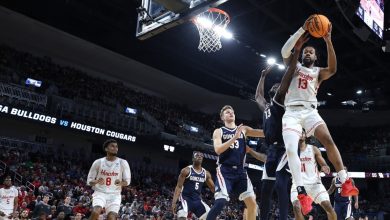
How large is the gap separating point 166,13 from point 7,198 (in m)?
7.15

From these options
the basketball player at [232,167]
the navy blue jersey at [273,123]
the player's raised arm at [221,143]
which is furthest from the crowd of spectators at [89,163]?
the navy blue jersey at [273,123]

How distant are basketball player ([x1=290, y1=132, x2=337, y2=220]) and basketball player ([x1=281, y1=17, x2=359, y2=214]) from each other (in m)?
1.48

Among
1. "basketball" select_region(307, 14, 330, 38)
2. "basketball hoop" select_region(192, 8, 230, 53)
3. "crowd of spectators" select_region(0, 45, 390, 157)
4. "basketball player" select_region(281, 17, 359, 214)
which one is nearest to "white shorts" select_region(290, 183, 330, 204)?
"basketball player" select_region(281, 17, 359, 214)

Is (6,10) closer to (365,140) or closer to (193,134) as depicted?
(193,134)

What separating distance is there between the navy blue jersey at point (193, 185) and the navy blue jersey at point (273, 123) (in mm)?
3622

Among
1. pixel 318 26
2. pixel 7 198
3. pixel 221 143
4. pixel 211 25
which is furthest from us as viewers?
pixel 211 25

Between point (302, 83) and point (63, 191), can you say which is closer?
point (302, 83)

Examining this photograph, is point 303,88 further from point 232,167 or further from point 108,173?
point 108,173

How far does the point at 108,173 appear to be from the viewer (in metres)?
7.75

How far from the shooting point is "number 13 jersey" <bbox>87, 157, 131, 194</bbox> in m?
7.67

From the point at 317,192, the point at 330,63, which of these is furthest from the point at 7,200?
the point at 330,63

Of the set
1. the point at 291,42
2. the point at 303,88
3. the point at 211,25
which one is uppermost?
the point at 211,25

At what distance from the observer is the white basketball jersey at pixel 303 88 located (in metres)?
4.54

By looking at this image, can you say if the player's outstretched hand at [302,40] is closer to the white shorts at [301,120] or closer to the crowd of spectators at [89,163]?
the white shorts at [301,120]
